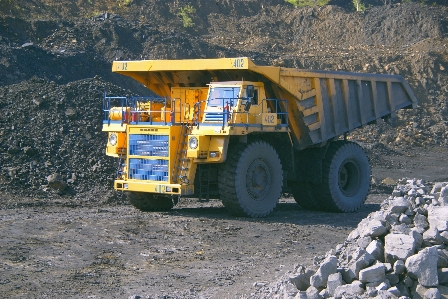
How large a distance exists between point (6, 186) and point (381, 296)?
37.9 feet

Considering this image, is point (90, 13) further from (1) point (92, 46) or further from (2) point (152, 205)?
(2) point (152, 205)

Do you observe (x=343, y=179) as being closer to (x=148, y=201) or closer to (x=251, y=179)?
(x=251, y=179)

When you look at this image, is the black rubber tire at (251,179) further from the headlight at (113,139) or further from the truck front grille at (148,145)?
the headlight at (113,139)

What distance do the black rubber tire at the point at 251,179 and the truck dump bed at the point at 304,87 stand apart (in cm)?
101

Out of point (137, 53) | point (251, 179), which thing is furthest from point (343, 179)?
point (137, 53)

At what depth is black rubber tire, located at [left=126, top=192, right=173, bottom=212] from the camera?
47.5ft

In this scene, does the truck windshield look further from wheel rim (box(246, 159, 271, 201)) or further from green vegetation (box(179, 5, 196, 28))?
green vegetation (box(179, 5, 196, 28))

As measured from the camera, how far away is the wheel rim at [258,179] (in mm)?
13633

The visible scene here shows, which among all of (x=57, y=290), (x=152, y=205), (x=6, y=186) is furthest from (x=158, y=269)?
(x=6, y=186)

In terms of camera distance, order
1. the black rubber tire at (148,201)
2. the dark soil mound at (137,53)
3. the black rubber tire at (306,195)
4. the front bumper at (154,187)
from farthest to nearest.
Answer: the dark soil mound at (137,53)
the black rubber tire at (306,195)
the black rubber tire at (148,201)
the front bumper at (154,187)

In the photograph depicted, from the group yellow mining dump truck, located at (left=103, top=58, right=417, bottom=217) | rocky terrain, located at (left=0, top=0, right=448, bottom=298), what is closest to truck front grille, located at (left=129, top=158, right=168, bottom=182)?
yellow mining dump truck, located at (left=103, top=58, right=417, bottom=217)

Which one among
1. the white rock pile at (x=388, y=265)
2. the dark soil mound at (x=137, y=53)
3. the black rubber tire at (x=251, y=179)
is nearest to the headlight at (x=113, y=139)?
the black rubber tire at (x=251, y=179)

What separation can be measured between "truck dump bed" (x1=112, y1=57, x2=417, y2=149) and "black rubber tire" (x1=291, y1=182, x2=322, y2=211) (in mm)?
1098

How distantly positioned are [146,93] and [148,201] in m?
12.0
